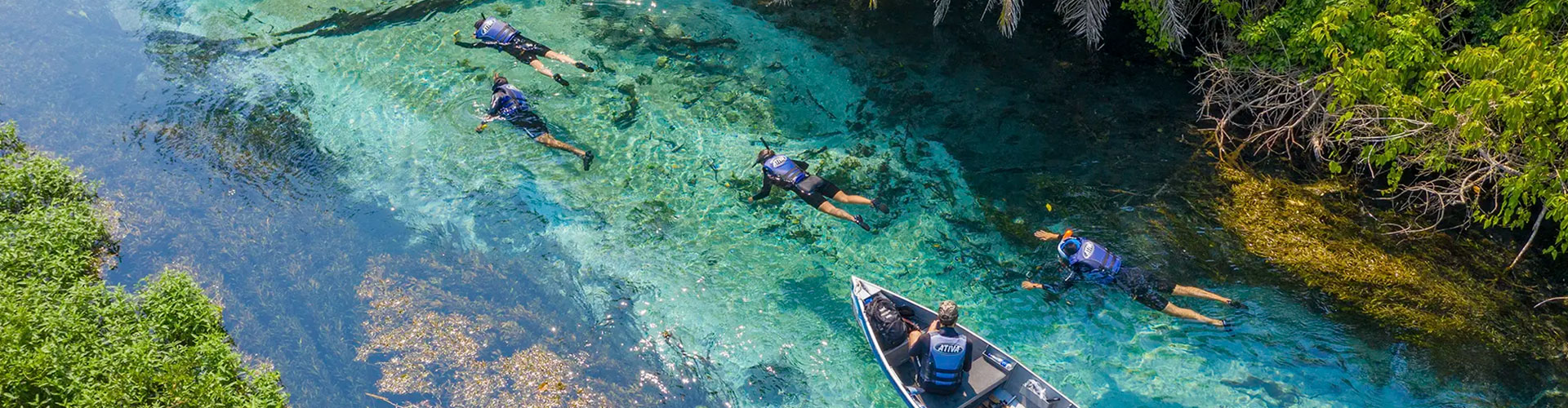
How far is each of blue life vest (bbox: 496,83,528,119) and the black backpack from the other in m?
7.60

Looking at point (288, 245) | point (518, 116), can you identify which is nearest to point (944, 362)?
point (518, 116)

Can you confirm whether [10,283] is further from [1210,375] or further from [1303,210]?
[1303,210]

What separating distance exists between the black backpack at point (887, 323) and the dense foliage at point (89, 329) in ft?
25.2

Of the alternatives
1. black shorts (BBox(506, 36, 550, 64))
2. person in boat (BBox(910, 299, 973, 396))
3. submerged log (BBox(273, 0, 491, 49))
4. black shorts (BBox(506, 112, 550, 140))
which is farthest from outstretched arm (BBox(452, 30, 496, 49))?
person in boat (BBox(910, 299, 973, 396))

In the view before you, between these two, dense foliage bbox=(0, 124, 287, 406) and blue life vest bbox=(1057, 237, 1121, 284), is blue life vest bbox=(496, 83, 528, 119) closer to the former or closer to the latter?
dense foliage bbox=(0, 124, 287, 406)

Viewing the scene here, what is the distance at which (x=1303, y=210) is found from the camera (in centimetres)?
1452

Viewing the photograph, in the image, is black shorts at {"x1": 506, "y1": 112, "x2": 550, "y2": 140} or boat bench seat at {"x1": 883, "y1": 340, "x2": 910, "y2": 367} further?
black shorts at {"x1": 506, "y1": 112, "x2": 550, "y2": 140}

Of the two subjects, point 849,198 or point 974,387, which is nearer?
point 974,387

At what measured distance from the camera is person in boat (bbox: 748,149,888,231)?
14.2m

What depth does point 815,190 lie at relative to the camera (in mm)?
14312

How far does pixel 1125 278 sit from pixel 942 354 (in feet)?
11.9

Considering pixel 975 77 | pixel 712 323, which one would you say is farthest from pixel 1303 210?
pixel 712 323

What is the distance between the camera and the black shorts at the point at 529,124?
1603cm

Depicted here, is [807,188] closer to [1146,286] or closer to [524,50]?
[1146,286]
